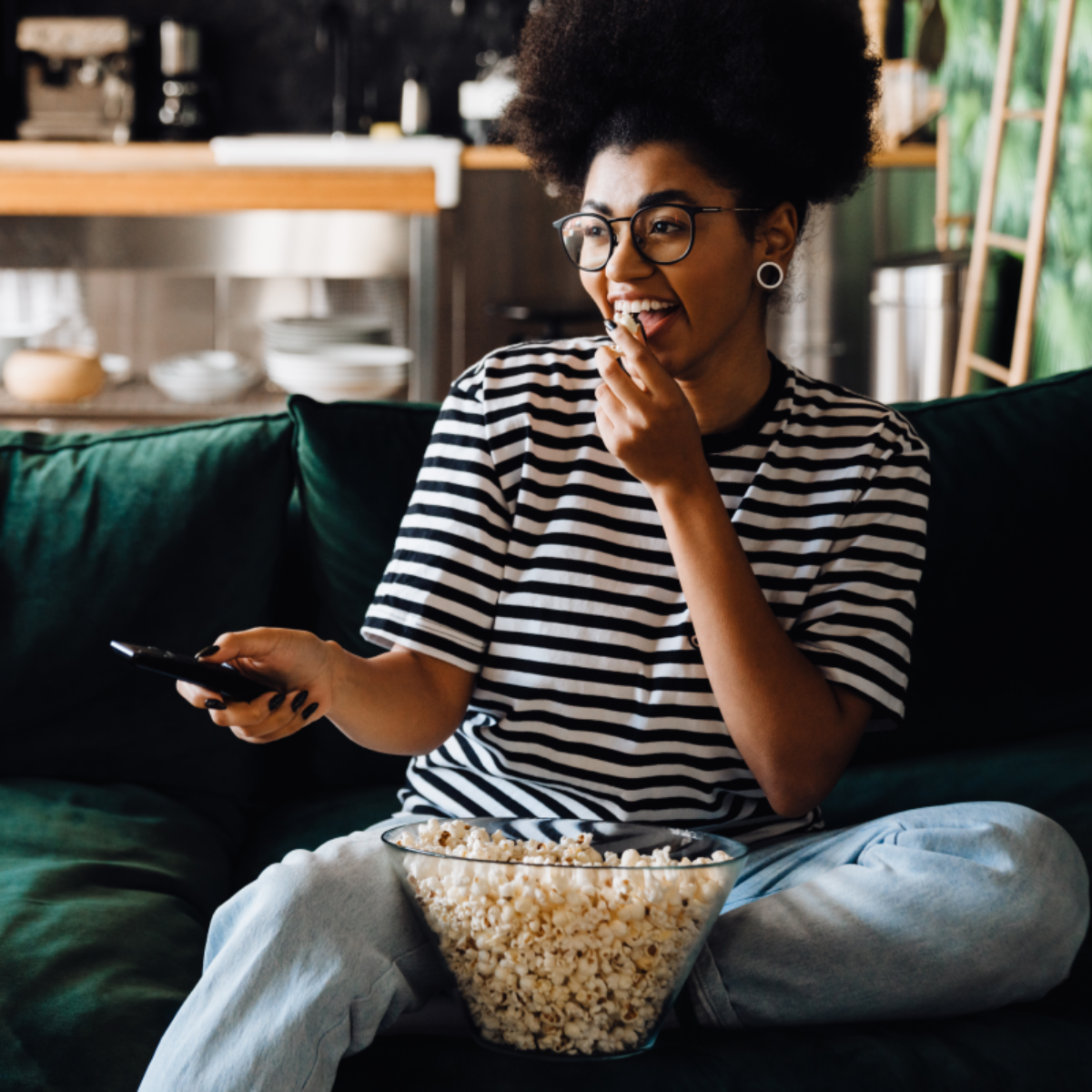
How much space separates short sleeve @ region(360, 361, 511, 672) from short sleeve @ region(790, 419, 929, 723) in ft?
0.93

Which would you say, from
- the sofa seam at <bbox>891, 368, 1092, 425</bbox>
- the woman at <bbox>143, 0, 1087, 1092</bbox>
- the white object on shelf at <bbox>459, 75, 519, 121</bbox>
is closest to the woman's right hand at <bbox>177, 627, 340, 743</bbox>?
the woman at <bbox>143, 0, 1087, 1092</bbox>

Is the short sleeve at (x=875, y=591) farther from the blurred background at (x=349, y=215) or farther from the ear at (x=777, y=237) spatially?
the blurred background at (x=349, y=215)

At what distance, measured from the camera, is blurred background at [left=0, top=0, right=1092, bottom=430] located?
10.4 ft

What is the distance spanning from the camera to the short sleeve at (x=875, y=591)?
1.13 metres

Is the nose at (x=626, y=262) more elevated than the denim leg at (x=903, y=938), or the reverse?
the nose at (x=626, y=262)

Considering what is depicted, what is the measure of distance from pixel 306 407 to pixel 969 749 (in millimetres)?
858

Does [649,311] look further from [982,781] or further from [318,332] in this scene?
[318,332]

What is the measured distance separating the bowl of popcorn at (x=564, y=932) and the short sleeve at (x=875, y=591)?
248 millimetres

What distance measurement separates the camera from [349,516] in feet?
4.82

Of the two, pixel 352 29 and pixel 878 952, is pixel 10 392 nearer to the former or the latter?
pixel 352 29

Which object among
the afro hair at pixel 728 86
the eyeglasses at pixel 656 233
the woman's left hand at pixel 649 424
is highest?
the afro hair at pixel 728 86

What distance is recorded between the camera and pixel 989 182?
3160 millimetres

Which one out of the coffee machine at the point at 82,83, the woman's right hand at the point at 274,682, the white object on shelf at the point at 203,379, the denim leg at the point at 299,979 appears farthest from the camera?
the coffee machine at the point at 82,83

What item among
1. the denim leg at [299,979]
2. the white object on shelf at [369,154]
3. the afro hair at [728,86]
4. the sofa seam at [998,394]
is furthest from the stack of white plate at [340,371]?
the denim leg at [299,979]
